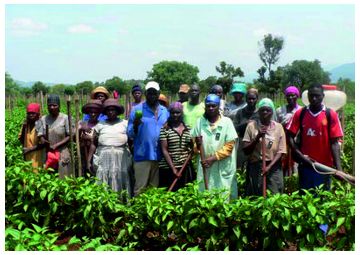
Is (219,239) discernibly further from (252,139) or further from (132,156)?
(132,156)

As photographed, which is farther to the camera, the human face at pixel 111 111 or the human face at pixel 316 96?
the human face at pixel 111 111

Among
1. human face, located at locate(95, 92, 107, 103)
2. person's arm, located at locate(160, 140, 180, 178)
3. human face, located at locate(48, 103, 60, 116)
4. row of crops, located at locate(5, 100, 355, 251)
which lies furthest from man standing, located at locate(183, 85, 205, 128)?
human face, located at locate(48, 103, 60, 116)

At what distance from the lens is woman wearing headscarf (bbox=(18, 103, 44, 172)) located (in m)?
5.15

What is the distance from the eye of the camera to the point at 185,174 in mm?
4480

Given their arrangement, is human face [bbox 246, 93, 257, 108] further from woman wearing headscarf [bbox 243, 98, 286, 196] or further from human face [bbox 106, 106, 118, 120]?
human face [bbox 106, 106, 118, 120]

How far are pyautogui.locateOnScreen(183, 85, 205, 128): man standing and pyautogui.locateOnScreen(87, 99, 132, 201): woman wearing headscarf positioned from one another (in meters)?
0.90

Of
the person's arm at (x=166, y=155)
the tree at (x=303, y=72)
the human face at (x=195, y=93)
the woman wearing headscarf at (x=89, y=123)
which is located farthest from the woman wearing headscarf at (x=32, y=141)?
the tree at (x=303, y=72)

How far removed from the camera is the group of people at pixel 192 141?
12.9ft

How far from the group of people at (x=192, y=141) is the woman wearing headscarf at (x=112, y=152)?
0.04 ft

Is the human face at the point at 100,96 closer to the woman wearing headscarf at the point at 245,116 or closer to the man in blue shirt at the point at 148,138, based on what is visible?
the man in blue shirt at the point at 148,138

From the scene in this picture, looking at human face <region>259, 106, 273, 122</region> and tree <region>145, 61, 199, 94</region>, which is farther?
tree <region>145, 61, 199, 94</region>

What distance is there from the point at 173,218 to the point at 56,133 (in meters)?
2.39

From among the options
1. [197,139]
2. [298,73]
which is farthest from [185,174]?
[298,73]

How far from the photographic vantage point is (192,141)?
4250mm
